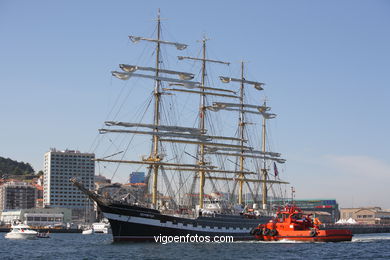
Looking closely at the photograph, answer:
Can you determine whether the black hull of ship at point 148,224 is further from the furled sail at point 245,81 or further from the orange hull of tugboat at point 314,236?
the furled sail at point 245,81

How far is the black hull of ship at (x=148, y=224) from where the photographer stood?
250 ft

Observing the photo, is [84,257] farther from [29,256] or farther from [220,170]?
[220,170]

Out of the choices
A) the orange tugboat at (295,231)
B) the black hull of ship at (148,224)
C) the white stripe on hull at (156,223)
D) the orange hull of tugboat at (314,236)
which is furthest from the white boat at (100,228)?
the orange hull of tugboat at (314,236)

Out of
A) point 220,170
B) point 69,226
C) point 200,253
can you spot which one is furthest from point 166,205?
point 69,226

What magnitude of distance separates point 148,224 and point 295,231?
19.2 metres

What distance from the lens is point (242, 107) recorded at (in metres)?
110

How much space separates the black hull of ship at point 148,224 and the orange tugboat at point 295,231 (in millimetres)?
6842

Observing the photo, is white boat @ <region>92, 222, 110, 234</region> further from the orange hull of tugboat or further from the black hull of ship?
the orange hull of tugboat

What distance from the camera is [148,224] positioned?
7769cm

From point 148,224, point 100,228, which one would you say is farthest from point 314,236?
point 100,228

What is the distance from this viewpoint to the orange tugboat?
256ft

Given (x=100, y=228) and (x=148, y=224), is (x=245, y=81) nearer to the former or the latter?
(x=148, y=224)

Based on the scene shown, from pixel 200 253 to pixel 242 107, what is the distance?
5170cm

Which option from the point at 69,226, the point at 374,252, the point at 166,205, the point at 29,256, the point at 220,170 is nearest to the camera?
the point at 29,256
